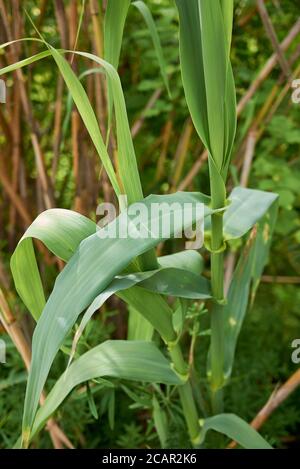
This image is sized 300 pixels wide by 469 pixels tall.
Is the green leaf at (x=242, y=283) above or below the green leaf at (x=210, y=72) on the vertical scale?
below

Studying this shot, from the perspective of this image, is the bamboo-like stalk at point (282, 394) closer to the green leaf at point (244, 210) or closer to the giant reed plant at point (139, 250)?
the giant reed plant at point (139, 250)

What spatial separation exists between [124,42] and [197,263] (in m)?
0.62

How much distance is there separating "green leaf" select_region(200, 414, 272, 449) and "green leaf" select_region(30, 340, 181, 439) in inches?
2.8

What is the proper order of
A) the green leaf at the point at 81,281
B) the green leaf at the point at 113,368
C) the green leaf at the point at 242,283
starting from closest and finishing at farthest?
the green leaf at the point at 81,281 < the green leaf at the point at 113,368 < the green leaf at the point at 242,283

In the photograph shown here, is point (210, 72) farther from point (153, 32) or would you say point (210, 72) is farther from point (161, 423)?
point (161, 423)

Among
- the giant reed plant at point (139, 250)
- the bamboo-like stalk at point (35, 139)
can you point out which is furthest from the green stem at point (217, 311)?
the bamboo-like stalk at point (35, 139)

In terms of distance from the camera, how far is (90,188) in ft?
2.95

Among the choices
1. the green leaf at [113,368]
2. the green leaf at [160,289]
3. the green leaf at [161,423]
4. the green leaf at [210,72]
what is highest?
the green leaf at [210,72]

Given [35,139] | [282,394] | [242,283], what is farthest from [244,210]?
[35,139]

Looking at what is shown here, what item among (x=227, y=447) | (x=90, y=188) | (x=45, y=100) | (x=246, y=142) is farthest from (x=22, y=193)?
Result: (x=227, y=447)

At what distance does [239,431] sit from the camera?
0.63m

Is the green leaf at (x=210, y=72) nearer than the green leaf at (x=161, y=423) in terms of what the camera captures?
Yes

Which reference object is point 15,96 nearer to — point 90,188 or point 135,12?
point 90,188

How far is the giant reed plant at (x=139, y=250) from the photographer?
471mm
